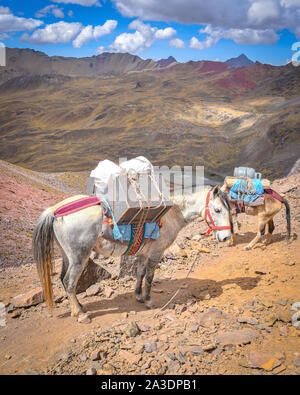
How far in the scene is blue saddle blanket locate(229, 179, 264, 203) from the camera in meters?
7.53

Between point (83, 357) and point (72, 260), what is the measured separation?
136 centimetres

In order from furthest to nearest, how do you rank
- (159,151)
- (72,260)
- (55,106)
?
(55,106) → (159,151) → (72,260)

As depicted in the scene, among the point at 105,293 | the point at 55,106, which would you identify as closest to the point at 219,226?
the point at 105,293

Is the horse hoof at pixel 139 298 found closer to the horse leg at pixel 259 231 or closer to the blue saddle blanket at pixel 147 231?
the blue saddle blanket at pixel 147 231

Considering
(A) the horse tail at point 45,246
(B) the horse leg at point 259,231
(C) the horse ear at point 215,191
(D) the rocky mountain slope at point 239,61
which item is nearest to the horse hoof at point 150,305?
(A) the horse tail at point 45,246

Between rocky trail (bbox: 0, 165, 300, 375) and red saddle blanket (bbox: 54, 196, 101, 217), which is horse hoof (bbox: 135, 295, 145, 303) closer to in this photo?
rocky trail (bbox: 0, 165, 300, 375)

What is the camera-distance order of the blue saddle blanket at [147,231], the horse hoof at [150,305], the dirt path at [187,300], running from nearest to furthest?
the dirt path at [187,300]
the blue saddle blanket at [147,231]
the horse hoof at [150,305]

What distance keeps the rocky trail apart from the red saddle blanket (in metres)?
1.82

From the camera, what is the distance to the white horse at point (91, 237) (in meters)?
4.39

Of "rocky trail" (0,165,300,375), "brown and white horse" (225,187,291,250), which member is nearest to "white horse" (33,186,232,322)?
"rocky trail" (0,165,300,375)

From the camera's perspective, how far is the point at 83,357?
371cm

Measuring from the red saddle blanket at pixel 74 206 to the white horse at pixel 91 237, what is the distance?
5cm

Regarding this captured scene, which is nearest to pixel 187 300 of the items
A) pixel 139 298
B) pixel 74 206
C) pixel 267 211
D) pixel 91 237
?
pixel 139 298
